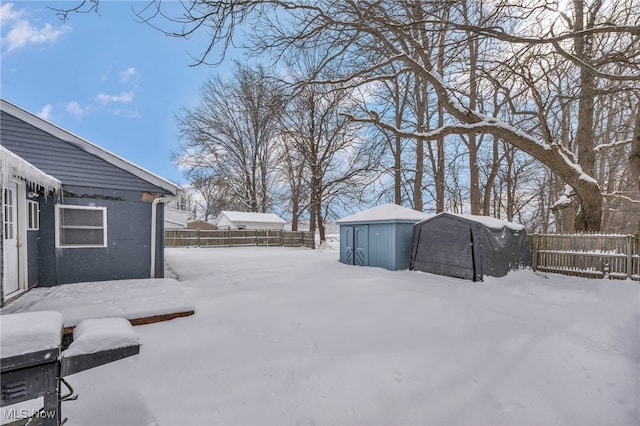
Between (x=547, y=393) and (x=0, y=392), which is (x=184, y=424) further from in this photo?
(x=547, y=393)

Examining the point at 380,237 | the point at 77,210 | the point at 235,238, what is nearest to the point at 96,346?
the point at 77,210

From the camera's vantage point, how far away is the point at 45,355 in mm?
1335

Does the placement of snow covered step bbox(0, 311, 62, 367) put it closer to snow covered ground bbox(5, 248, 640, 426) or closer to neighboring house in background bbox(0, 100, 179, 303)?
snow covered ground bbox(5, 248, 640, 426)

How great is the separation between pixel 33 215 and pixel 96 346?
20.9ft

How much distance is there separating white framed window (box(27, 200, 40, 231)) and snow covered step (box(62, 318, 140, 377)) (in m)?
5.87

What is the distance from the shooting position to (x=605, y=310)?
5168 mm

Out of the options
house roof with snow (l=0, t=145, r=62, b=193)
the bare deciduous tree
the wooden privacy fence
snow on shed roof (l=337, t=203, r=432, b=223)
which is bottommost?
A: the wooden privacy fence

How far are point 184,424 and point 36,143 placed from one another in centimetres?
720

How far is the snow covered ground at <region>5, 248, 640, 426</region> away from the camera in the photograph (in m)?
2.46

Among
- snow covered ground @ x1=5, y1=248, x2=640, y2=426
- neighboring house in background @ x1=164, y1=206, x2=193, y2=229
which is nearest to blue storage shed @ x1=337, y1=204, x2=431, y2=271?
snow covered ground @ x1=5, y1=248, x2=640, y2=426

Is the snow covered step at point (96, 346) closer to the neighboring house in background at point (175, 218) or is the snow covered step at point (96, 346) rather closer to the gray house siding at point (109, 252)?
the gray house siding at point (109, 252)

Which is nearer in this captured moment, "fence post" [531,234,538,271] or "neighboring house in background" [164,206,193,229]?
"fence post" [531,234,538,271]

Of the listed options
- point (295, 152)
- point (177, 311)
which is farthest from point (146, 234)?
point (295, 152)

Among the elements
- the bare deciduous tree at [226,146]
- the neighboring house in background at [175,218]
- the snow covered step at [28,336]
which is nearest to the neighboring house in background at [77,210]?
the snow covered step at [28,336]
